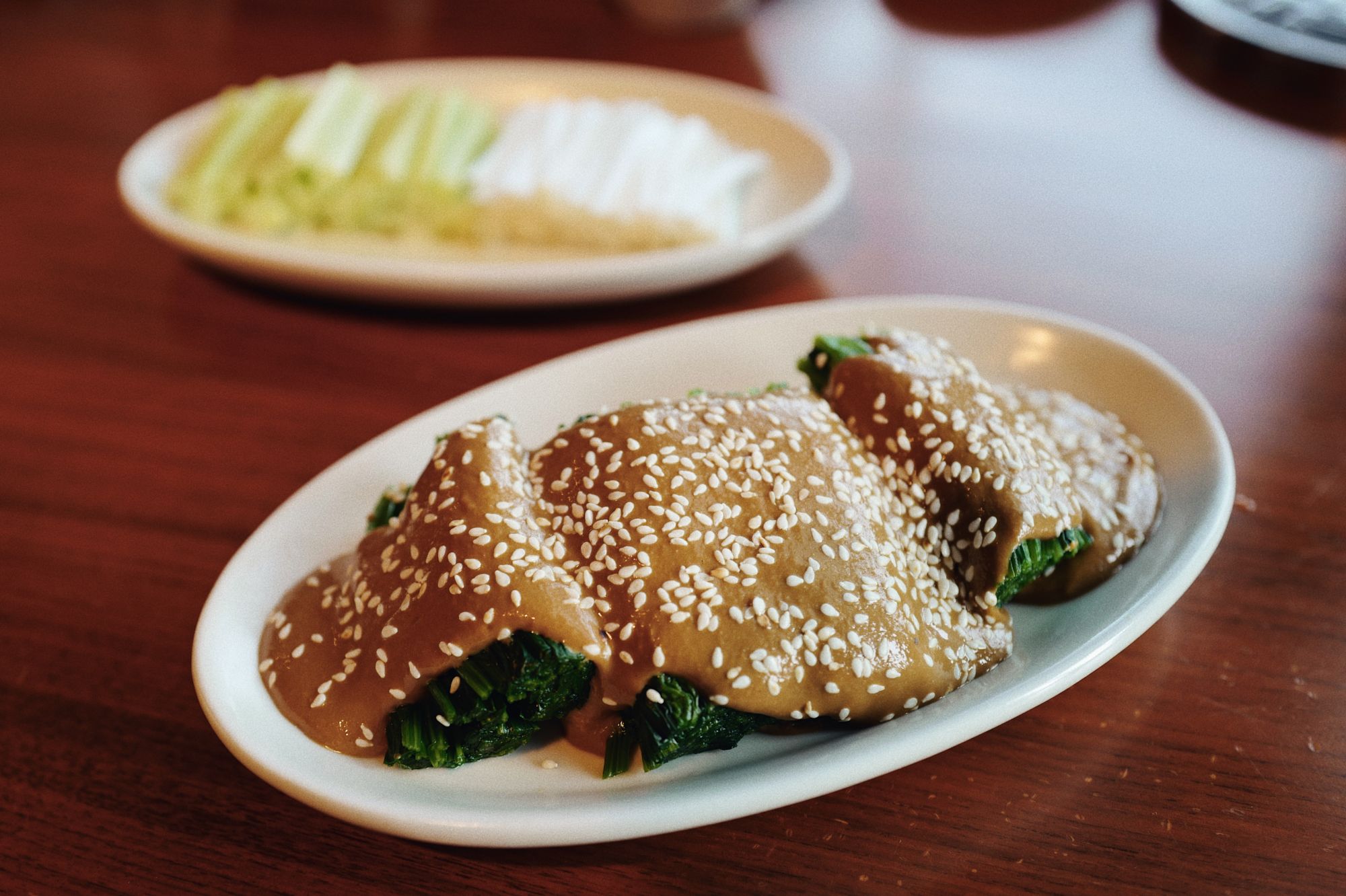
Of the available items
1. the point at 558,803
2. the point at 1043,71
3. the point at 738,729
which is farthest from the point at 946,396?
the point at 1043,71

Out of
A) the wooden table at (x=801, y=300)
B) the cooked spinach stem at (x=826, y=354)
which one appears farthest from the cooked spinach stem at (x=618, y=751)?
the cooked spinach stem at (x=826, y=354)

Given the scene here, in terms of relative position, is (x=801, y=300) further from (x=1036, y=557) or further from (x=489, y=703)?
(x=489, y=703)

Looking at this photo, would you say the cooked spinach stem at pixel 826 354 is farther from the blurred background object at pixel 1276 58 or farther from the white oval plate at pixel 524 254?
the blurred background object at pixel 1276 58

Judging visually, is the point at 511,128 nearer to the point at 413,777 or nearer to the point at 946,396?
the point at 946,396

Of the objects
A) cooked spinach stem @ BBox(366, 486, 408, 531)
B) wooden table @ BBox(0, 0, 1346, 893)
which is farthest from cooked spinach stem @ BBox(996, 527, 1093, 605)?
cooked spinach stem @ BBox(366, 486, 408, 531)

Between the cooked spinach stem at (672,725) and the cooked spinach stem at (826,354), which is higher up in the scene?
the cooked spinach stem at (826,354)
